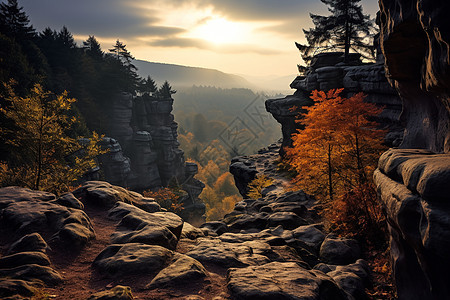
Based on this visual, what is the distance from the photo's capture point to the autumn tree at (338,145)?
11.7m

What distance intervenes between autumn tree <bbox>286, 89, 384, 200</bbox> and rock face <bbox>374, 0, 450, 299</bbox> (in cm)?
357

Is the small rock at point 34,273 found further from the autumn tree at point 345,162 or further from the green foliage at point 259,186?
the green foliage at point 259,186

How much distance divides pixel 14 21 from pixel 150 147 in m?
27.7

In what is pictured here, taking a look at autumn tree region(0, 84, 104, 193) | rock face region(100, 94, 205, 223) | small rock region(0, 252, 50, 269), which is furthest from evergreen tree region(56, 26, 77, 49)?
small rock region(0, 252, 50, 269)

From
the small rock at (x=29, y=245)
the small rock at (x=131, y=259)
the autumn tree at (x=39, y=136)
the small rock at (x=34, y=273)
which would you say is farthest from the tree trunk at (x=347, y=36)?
the small rock at (x=34, y=273)

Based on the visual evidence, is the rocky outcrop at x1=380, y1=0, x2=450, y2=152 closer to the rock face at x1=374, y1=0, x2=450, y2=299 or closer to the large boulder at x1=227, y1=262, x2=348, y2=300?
the rock face at x1=374, y1=0, x2=450, y2=299

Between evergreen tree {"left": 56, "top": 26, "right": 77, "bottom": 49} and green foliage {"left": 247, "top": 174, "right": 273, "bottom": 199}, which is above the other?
evergreen tree {"left": 56, "top": 26, "right": 77, "bottom": 49}

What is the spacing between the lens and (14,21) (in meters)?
37.7

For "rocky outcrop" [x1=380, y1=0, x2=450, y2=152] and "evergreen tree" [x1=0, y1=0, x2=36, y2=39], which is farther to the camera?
"evergreen tree" [x1=0, y1=0, x2=36, y2=39]

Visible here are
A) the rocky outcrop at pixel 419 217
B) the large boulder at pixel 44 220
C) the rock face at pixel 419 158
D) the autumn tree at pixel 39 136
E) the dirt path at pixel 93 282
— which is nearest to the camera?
the rocky outcrop at pixel 419 217

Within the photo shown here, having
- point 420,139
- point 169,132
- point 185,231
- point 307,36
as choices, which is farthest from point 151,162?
point 420,139

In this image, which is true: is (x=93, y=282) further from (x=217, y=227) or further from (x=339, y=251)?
(x=217, y=227)

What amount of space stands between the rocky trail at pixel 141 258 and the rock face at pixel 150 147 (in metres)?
35.9

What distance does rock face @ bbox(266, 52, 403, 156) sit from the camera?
20344 millimetres
